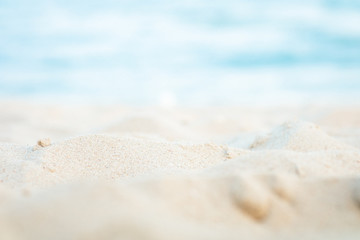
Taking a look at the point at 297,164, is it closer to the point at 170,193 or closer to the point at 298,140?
the point at 170,193

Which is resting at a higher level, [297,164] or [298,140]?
[297,164]

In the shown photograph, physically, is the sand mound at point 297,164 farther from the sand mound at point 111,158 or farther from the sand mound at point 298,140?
the sand mound at point 298,140

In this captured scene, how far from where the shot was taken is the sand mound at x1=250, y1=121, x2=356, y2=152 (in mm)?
2816

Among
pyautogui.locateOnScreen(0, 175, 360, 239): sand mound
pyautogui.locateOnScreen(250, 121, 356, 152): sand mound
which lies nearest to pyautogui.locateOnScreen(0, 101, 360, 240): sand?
pyautogui.locateOnScreen(0, 175, 360, 239): sand mound

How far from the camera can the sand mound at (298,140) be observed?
9.24 ft

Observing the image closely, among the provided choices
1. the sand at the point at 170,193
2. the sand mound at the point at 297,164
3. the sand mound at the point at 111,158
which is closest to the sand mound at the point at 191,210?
the sand at the point at 170,193

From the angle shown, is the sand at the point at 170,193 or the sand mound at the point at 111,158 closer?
the sand at the point at 170,193

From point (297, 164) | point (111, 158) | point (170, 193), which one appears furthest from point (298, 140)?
point (170, 193)

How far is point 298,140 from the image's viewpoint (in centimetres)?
289

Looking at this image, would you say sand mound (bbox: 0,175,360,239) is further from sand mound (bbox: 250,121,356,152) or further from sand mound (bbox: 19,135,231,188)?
sand mound (bbox: 250,121,356,152)

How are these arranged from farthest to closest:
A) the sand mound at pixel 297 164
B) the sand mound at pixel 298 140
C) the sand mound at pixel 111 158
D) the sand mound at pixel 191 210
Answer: the sand mound at pixel 298 140
the sand mound at pixel 111 158
the sand mound at pixel 297 164
the sand mound at pixel 191 210

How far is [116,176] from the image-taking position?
2.12m

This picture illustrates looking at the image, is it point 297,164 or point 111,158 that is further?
point 111,158

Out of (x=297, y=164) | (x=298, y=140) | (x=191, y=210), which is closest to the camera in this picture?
(x=191, y=210)
